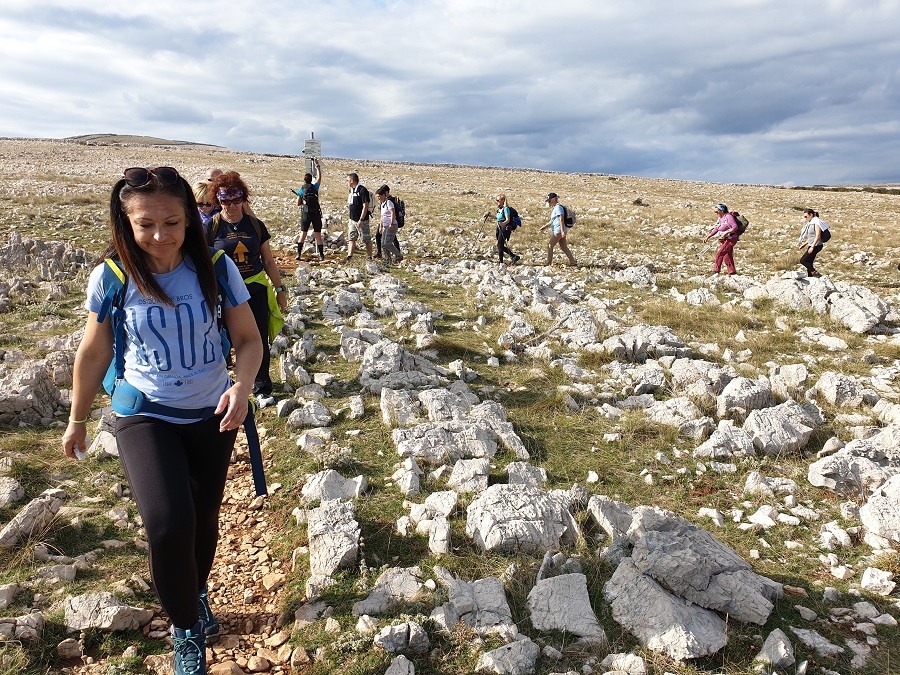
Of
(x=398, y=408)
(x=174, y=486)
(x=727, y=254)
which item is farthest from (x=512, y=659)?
(x=727, y=254)

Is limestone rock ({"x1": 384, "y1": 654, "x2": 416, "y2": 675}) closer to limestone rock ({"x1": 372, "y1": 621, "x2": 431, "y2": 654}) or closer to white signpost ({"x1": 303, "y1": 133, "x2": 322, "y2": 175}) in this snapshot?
limestone rock ({"x1": 372, "y1": 621, "x2": 431, "y2": 654})

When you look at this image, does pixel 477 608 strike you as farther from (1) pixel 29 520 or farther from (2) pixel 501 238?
(2) pixel 501 238

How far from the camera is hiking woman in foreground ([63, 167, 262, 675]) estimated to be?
227 centimetres

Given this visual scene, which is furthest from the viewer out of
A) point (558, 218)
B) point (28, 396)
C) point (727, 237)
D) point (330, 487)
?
point (558, 218)

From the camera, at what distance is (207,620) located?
2.88 m

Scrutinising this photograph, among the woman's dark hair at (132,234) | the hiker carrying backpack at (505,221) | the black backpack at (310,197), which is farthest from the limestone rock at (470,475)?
the hiker carrying backpack at (505,221)

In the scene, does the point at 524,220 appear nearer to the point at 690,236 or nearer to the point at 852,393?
the point at 690,236

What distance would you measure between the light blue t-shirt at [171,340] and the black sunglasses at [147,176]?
37cm

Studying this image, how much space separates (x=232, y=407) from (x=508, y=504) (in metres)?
2.09

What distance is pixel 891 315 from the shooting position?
885 centimetres

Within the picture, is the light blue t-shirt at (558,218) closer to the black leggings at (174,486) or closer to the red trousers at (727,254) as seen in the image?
the red trousers at (727,254)

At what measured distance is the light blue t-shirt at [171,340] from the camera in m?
2.36

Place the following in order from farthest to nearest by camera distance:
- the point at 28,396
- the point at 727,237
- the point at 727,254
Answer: the point at 727,254 < the point at 727,237 < the point at 28,396

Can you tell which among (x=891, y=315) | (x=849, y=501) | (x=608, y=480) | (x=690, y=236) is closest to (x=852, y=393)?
(x=849, y=501)
